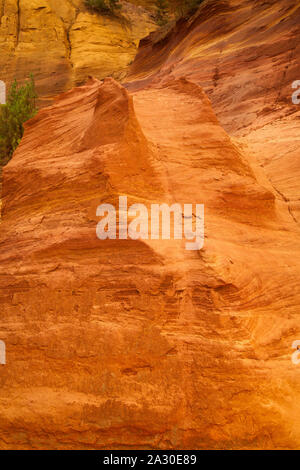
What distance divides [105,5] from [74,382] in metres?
26.4


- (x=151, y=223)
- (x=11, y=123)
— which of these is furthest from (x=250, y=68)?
(x=151, y=223)

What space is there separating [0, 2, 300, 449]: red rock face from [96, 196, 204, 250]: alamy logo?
0.29ft

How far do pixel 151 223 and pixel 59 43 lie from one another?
71.5ft

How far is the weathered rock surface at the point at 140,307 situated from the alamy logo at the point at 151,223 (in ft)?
0.31

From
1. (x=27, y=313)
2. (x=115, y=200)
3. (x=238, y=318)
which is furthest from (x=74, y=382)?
(x=115, y=200)

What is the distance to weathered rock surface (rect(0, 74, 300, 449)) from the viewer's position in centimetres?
318

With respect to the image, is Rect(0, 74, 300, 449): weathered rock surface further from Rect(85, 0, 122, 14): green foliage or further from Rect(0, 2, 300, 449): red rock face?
Rect(85, 0, 122, 14): green foliage

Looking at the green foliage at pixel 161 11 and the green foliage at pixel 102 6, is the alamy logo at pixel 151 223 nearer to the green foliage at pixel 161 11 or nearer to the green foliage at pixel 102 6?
the green foliage at pixel 102 6

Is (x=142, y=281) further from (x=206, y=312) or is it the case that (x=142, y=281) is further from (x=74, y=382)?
(x=74, y=382)

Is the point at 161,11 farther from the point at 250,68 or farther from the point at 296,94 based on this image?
the point at 296,94

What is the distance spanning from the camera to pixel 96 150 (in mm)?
4797

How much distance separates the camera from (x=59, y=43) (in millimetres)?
22391

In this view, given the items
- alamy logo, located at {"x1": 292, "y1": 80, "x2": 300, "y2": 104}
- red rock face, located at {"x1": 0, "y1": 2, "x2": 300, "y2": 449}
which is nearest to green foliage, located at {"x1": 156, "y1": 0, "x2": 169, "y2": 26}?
alamy logo, located at {"x1": 292, "y1": 80, "x2": 300, "y2": 104}

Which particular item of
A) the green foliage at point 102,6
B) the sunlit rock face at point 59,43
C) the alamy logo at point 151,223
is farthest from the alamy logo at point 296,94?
the green foliage at point 102,6
